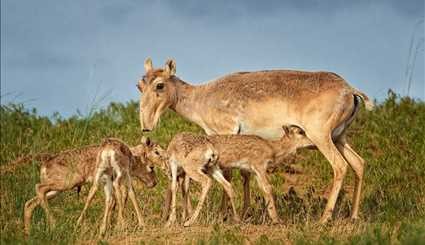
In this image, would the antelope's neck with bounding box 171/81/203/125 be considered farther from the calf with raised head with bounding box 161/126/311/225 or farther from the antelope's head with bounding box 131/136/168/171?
the calf with raised head with bounding box 161/126/311/225

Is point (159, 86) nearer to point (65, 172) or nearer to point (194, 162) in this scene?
point (194, 162)

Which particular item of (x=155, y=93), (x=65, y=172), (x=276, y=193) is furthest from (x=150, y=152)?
(x=276, y=193)

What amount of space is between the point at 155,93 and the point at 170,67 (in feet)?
1.86

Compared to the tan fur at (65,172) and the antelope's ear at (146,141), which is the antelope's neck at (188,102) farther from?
the tan fur at (65,172)

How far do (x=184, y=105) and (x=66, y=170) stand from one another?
10.7ft

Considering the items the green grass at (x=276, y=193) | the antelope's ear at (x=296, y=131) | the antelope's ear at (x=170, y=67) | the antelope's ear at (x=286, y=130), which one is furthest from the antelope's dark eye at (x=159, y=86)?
the antelope's ear at (x=296, y=131)

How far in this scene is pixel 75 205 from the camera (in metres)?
15.3

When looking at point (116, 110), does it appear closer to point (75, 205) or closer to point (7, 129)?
point (7, 129)

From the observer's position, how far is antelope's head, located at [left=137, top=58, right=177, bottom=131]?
14266mm

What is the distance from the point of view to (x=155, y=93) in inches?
563

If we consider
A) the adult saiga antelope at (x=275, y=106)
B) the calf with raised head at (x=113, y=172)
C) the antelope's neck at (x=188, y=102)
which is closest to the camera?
the calf with raised head at (x=113, y=172)

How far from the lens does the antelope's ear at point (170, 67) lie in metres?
14.4

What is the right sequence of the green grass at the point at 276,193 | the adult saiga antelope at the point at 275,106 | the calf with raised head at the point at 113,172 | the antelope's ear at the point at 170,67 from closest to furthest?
the green grass at the point at 276,193
the calf with raised head at the point at 113,172
the adult saiga antelope at the point at 275,106
the antelope's ear at the point at 170,67

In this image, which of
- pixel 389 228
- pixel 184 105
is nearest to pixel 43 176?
pixel 184 105
